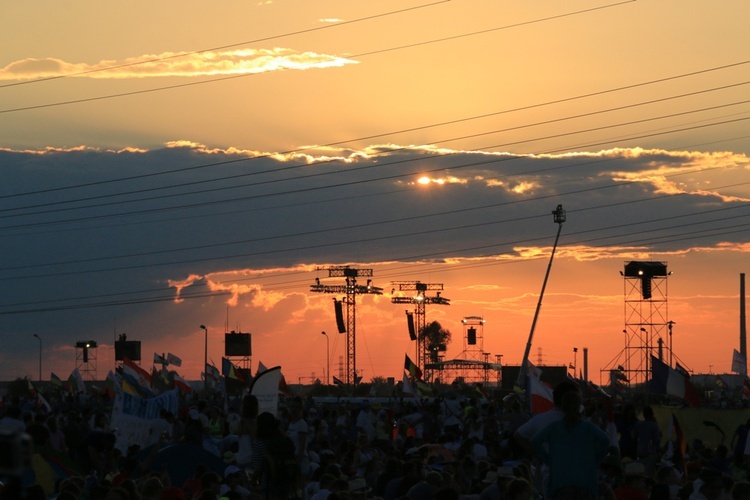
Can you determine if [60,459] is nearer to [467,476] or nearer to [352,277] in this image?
[467,476]

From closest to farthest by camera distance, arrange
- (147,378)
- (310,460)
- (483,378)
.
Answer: (310,460), (147,378), (483,378)

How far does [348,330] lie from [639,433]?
85203mm

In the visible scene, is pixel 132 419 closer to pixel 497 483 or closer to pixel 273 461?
pixel 273 461

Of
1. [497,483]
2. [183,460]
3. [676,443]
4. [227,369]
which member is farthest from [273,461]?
[227,369]

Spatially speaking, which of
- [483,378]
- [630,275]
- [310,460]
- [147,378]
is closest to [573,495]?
[310,460]

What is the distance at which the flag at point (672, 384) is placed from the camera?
90.6 feet

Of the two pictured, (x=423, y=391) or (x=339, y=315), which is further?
(x=339, y=315)

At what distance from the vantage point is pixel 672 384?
92.8ft

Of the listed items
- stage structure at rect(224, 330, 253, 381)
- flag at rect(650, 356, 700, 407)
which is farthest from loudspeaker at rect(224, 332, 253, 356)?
flag at rect(650, 356, 700, 407)

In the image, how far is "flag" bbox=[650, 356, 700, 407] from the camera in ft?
90.6

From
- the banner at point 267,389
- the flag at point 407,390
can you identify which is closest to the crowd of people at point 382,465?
the banner at point 267,389

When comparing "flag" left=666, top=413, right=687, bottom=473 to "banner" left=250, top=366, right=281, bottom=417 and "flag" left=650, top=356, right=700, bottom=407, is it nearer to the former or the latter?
"flag" left=650, top=356, right=700, bottom=407

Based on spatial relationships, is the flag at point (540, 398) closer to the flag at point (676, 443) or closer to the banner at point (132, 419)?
the flag at point (676, 443)

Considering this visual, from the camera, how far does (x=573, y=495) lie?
1005cm
